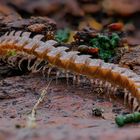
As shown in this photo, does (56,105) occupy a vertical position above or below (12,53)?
below

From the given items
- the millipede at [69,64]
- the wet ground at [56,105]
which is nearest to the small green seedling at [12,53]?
the millipede at [69,64]

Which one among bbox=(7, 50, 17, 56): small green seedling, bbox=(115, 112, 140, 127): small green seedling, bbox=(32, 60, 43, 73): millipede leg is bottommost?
bbox=(115, 112, 140, 127): small green seedling

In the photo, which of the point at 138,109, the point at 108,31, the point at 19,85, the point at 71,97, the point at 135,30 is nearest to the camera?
the point at 138,109

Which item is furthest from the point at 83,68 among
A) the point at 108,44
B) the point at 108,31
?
the point at 108,31

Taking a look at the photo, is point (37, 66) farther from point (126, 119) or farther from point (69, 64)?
point (126, 119)

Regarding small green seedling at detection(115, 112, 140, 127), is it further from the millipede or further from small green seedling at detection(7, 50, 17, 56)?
small green seedling at detection(7, 50, 17, 56)

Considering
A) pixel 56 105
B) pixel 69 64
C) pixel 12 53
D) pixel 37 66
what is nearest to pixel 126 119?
pixel 56 105

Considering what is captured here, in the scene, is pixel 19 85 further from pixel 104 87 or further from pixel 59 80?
pixel 104 87

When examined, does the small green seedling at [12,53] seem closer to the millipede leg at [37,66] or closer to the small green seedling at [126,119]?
the millipede leg at [37,66]

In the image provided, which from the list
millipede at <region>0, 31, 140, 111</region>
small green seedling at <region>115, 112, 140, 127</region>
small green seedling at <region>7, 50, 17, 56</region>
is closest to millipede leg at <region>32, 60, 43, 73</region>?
millipede at <region>0, 31, 140, 111</region>
